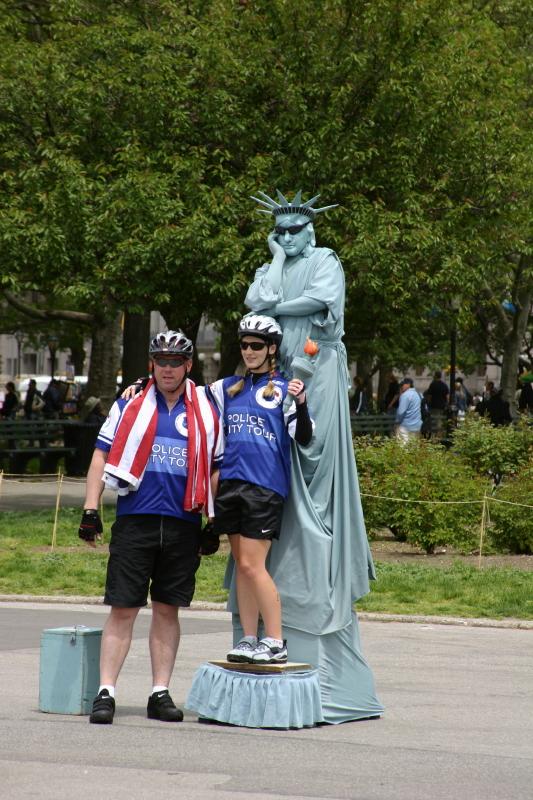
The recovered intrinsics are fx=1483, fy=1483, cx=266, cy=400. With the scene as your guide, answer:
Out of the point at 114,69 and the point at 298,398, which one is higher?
the point at 114,69

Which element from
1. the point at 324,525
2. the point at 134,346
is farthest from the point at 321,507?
the point at 134,346

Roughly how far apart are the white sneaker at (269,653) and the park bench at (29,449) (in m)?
20.0

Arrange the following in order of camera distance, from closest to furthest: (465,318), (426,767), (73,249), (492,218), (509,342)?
(426,767) < (73,249) < (492,218) < (465,318) < (509,342)

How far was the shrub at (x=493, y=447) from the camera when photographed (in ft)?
57.6

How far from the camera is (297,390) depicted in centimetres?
740

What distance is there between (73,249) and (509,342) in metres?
26.8

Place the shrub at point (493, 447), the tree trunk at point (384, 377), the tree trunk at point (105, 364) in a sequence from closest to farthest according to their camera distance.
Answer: the shrub at point (493, 447)
the tree trunk at point (105, 364)
the tree trunk at point (384, 377)

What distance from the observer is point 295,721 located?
24.0ft

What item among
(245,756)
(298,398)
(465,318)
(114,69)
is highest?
(114,69)

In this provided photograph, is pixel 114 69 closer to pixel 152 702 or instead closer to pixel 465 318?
pixel 465 318

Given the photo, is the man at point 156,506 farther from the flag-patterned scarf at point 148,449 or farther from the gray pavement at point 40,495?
the gray pavement at point 40,495

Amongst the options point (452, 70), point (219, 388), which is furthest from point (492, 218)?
point (219, 388)

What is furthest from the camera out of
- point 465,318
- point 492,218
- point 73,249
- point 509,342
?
point 509,342

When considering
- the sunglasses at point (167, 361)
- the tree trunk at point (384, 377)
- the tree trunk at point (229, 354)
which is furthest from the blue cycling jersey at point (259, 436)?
the tree trunk at point (384, 377)
